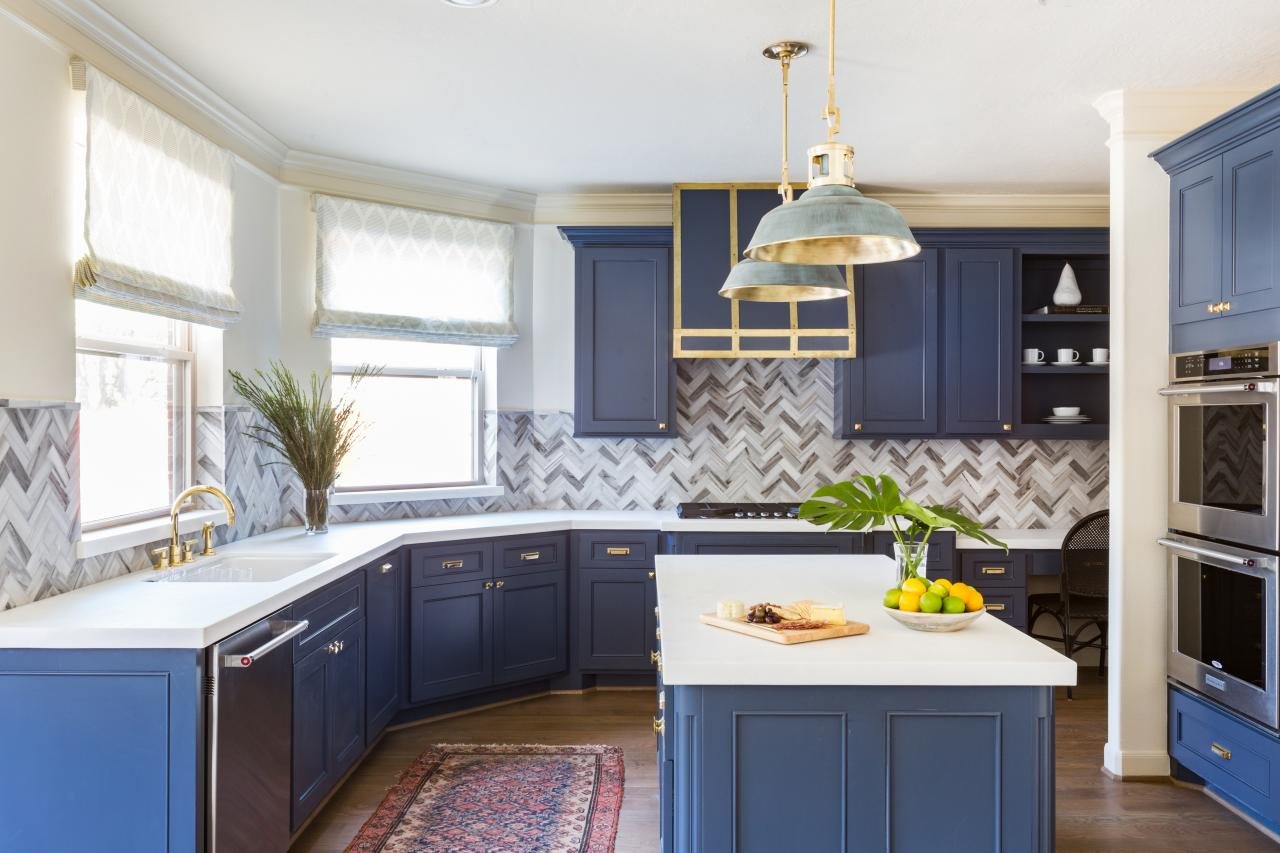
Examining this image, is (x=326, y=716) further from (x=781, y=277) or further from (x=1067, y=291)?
(x=1067, y=291)

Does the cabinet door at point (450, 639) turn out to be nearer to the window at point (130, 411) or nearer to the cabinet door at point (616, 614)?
the cabinet door at point (616, 614)

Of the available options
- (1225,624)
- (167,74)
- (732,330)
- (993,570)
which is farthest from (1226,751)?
(167,74)

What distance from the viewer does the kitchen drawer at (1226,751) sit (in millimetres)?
3088

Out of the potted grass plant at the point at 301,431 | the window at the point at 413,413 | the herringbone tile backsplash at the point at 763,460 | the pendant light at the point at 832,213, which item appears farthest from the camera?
the herringbone tile backsplash at the point at 763,460

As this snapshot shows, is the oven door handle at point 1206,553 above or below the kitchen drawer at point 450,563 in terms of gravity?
above

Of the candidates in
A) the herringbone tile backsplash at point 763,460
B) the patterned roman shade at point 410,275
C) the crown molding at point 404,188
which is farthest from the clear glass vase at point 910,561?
the crown molding at point 404,188

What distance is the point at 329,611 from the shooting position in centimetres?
333

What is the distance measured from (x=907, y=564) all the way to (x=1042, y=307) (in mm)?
3451

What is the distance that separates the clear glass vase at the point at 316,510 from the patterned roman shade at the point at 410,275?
0.84m

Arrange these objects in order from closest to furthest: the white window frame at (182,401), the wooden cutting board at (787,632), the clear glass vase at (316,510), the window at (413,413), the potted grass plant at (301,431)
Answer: the wooden cutting board at (787,632), the white window frame at (182,401), the potted grass plant at (301,431), the clear glass vase at (316,510), the window at (413,413)

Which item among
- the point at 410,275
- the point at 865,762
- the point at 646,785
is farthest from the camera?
the point at 410,275

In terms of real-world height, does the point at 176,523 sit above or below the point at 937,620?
above

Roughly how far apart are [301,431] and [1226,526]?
12.1ft

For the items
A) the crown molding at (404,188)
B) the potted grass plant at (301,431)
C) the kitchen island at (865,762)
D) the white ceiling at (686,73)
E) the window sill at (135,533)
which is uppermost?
the white ceiling at (686,73)
